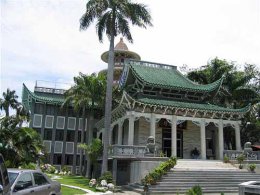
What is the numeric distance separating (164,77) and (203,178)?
13.7 meters

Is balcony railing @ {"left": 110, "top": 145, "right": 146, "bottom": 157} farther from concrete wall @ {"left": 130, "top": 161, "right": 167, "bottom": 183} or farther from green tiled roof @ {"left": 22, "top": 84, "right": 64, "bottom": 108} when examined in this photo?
green tiled roof @ {"left": 22, "top": 84, "right": 64, "bottom": 108}

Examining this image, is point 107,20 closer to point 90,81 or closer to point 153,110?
point 153,110

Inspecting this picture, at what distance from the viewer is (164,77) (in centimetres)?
3375

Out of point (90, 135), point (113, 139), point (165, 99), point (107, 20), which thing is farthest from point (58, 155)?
point (107, 20)

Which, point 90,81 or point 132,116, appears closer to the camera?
point 132,116

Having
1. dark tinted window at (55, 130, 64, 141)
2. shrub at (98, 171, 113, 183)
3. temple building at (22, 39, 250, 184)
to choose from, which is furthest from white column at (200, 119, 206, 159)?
dark tinted window at (55, 130, 64, 141)

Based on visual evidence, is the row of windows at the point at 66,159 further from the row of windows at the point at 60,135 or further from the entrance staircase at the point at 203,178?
the entrance staircase at the point at 203,178

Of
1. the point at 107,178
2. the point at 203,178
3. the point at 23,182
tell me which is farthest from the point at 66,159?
the point at 23,182

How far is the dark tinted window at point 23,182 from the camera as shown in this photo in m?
8.62

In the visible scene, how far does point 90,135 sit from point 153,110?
47.3 ft

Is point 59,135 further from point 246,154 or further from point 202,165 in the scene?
point 246,154

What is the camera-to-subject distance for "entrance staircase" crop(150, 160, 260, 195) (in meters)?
20.6

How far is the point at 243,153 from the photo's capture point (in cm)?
2697

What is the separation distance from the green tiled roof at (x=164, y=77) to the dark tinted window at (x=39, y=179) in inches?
800
